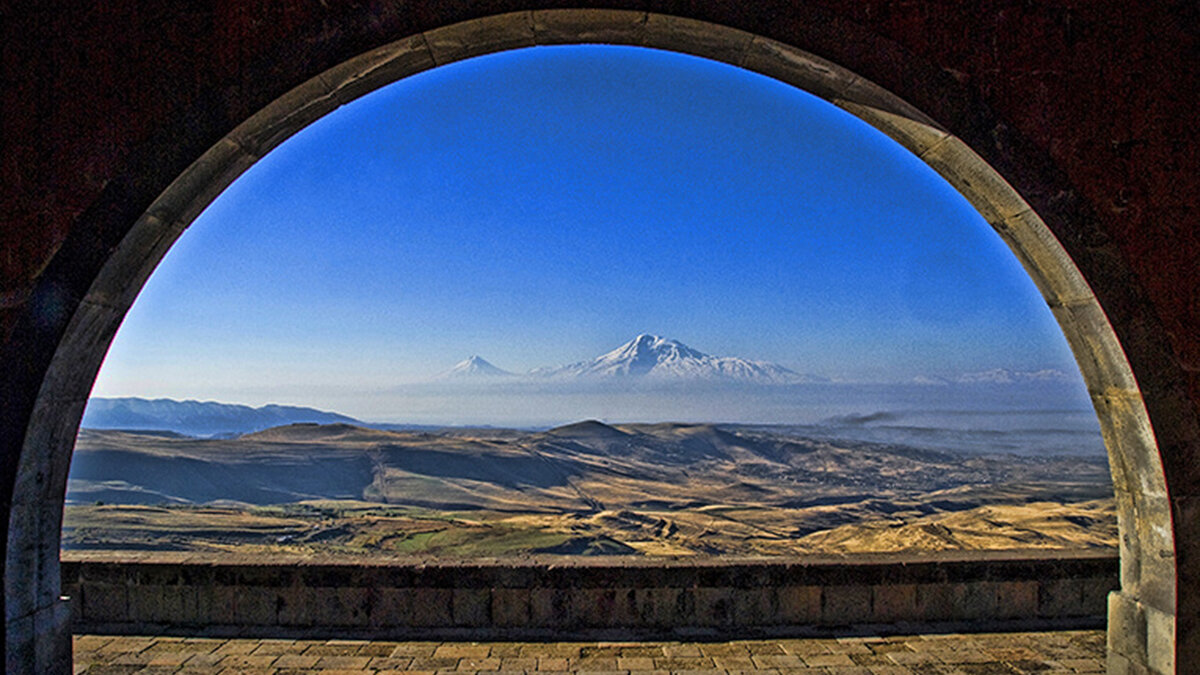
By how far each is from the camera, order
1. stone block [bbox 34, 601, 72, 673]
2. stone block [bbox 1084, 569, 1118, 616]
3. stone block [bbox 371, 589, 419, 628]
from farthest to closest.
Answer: stone block [bbox 1084, 569, 1118, 616], stone block [bbox 371, 589, 419, 628], stone block [bbox 34, 601, 72, 673]

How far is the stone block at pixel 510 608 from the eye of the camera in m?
5.19

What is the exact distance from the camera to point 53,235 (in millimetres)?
3373

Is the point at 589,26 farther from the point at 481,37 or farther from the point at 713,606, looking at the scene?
the point at 713,606

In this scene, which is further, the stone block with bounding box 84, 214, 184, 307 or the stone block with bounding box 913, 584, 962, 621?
the stone block with bounding box 913, 584, 962, 621

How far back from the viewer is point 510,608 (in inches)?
204

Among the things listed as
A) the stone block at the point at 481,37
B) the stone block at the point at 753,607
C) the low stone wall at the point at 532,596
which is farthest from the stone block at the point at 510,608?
the stone block at the point at 481,37

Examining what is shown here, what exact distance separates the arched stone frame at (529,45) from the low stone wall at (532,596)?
1.69 m

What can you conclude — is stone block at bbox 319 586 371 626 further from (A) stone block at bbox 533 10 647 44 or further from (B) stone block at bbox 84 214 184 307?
(A) stone block at bbox 533 10 647 44

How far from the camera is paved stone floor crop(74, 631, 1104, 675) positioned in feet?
14.6

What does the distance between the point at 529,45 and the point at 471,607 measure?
3990 millimetres

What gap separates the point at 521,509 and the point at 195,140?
137 feet

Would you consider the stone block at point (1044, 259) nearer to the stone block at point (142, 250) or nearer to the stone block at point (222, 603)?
the stone block at point (142, 250)

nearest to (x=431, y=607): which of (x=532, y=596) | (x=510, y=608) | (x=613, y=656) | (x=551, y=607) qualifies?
(x=510, y=608)

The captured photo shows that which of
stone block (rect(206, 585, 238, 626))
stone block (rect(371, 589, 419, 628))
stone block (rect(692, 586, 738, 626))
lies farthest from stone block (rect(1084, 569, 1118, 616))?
stone block (rect(206, 585, 238, 626))
